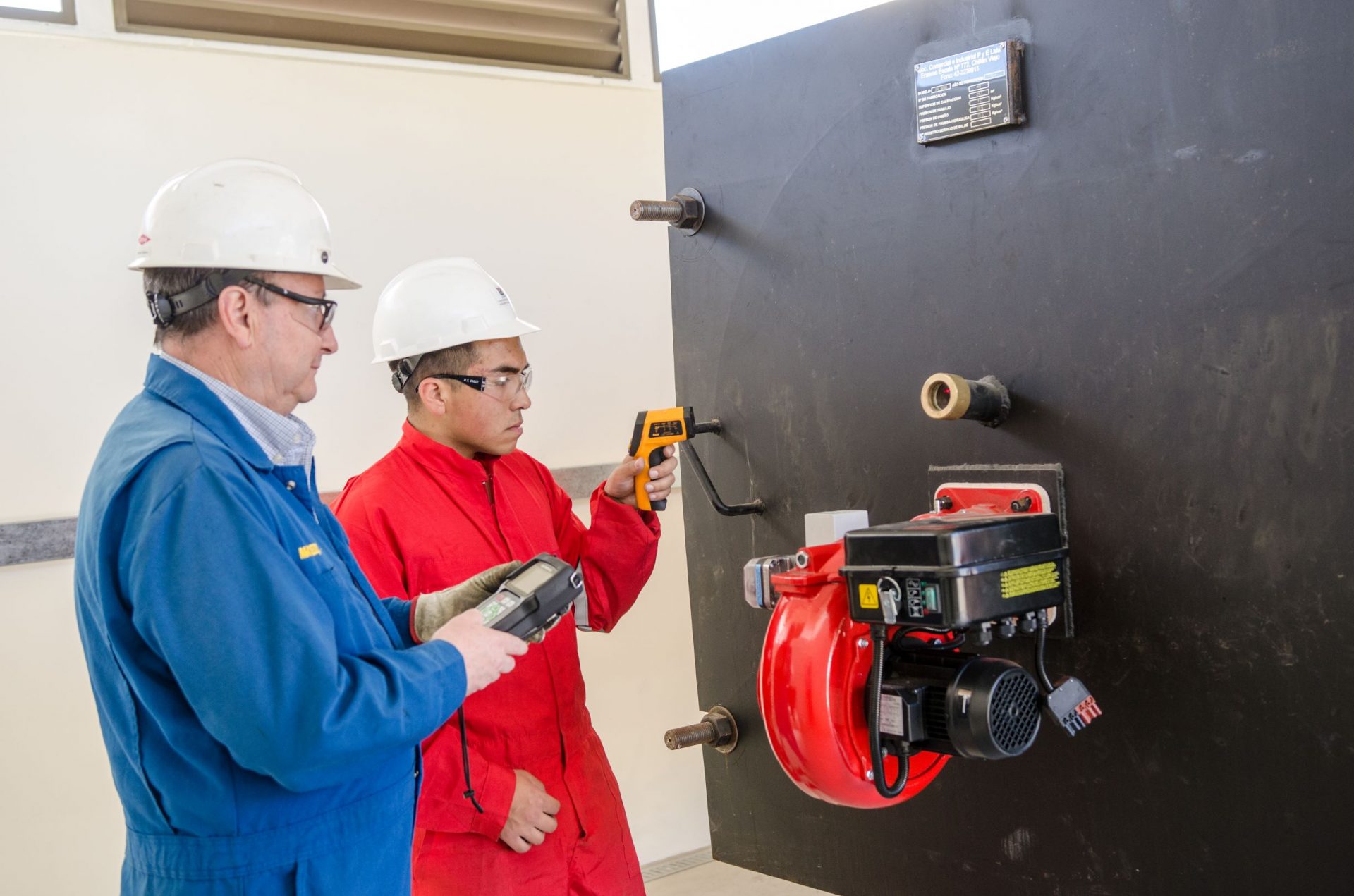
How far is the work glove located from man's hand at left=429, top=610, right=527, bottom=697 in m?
0.25

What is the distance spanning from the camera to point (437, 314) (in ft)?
5.82

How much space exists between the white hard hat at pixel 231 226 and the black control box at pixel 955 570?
2.32ft

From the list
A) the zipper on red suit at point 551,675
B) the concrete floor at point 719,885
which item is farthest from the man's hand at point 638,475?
the concrete floor at point 719,885

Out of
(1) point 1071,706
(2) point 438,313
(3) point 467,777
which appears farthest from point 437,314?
(1) point 1071,706

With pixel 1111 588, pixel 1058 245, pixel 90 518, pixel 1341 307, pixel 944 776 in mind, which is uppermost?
pixel 1058 245

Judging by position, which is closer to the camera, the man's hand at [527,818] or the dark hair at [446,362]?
the man's hand at [527,818]

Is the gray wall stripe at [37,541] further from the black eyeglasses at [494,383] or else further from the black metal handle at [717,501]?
the black metal handle at [717,501]

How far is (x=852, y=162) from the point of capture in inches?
64.0

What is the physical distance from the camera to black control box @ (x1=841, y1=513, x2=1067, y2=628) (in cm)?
121

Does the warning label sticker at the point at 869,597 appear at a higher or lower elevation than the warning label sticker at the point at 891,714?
higher

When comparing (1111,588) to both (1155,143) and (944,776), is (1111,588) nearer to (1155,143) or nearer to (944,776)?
(944,776)

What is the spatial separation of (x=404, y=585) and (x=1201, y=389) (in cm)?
112

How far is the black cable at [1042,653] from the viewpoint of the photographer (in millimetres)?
1324

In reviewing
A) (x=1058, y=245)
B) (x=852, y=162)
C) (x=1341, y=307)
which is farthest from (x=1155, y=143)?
(x=852, y=162)
